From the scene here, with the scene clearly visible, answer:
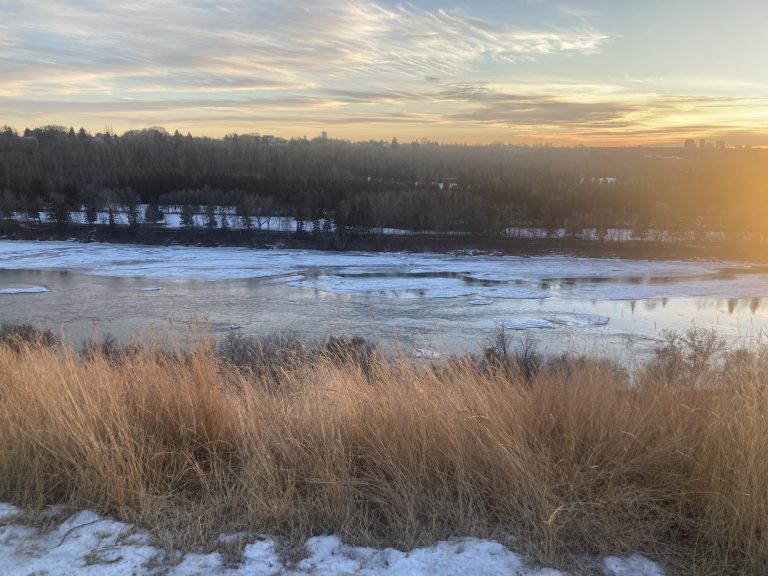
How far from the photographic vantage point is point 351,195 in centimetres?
6162

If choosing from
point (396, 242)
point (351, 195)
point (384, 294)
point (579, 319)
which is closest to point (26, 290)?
point (384, 294)

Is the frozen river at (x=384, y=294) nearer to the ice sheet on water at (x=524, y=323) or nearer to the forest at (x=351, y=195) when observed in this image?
the ice sheet on water at (x=524, y=323)

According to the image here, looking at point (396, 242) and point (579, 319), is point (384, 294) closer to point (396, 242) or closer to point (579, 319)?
point (579, 319)

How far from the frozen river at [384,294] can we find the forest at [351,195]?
11.4 meters

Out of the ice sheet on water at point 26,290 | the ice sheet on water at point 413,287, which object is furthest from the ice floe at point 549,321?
the ice sheet on water at point 26,290

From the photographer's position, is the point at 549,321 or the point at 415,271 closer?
the point at 549,321

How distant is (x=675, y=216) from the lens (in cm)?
5509

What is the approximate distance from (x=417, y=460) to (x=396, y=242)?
152 feet

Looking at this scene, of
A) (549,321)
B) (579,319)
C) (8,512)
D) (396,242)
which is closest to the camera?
(8,512)

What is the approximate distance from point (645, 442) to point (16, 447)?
3180 millimetres

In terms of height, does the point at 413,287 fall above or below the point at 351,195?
below

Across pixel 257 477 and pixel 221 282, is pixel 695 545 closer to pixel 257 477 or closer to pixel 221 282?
pixel 257 477

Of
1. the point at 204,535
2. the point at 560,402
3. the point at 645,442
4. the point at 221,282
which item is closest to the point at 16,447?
the point at 204,535

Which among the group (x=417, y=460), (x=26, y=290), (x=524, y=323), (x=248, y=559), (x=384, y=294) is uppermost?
(x=417, y=460)
